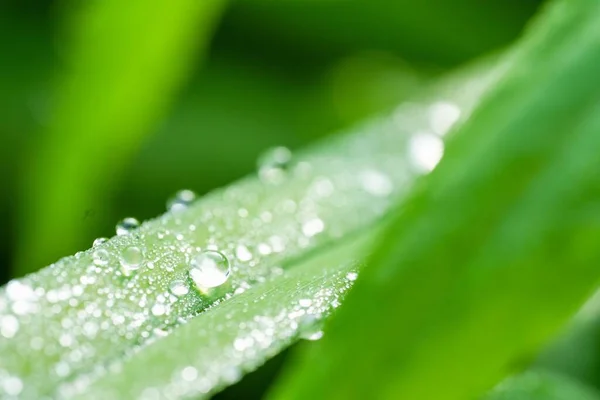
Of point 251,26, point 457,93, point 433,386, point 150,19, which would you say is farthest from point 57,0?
point 433,386

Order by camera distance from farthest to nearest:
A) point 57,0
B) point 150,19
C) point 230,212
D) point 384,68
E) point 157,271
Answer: point 384,68 → point 57,0 → point 150,19 → point 230,212 → point 157,271

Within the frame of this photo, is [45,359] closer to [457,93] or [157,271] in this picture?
[157,271]

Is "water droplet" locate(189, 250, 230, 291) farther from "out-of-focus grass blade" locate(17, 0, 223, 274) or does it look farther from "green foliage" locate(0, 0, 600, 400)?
"out-of-focus grass blade" locate(17, 0, 223, 274)

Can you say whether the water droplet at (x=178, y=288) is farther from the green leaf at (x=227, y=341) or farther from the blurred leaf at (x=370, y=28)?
the blurred leaf at (x=370, y=28)

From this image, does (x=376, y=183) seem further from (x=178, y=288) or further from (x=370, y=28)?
(x=370, y=28)

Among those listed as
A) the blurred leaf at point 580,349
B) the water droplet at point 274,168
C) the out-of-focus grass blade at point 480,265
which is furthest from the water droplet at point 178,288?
the blurred leaf at point 580,349

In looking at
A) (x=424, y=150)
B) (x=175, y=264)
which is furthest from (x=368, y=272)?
(x=424, y=150)
